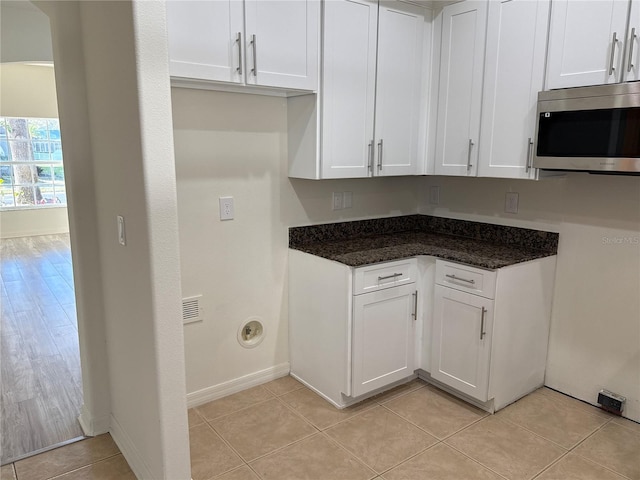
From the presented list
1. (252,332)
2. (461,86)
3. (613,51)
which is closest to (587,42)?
(613,51)

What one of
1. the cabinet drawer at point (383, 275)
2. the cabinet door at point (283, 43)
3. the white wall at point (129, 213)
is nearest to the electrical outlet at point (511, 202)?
the cabinet drawer at point (383, 275)

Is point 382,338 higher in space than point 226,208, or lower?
lower

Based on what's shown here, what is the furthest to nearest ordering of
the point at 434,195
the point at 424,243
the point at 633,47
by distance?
the point at 434,195 < the point at 424,243 < the point at 633,47

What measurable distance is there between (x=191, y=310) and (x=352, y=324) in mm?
884

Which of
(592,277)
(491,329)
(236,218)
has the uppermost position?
(236,218)

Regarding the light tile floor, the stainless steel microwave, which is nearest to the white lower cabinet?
the light tile floor

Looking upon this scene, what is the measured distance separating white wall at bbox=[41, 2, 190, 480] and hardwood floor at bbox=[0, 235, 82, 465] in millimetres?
417

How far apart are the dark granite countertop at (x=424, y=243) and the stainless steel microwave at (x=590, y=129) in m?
0.55

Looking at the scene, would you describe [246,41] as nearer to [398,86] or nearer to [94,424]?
[398,86]

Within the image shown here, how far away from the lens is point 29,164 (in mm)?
7781

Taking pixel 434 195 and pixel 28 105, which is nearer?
pixel 434 195

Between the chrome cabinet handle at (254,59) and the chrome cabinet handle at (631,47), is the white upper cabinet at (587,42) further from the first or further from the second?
the chrome cabinet handle at (254,59)

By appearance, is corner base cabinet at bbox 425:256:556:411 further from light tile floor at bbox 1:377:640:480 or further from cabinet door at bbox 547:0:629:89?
cabinet door at bbox 547:0:629:89

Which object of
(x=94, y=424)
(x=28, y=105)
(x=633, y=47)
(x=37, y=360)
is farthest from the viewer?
(x=28, y=105)
